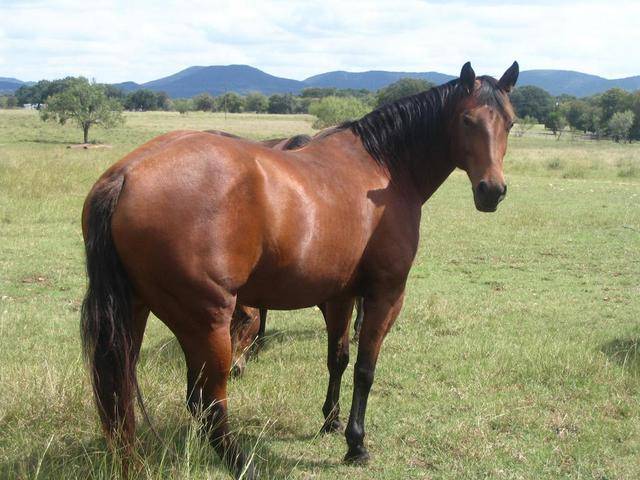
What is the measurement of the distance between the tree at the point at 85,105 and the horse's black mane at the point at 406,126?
3941 cm

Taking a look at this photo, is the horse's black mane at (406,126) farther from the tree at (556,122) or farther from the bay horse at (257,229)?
the tree at (556,122)

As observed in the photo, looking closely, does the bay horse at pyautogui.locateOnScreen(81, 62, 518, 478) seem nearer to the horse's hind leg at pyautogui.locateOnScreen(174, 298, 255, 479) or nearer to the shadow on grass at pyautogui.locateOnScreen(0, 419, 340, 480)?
the horse's hind leg at pyautogui.locateOnScreen(174, 298, 255, 479)

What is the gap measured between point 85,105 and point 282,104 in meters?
64.5

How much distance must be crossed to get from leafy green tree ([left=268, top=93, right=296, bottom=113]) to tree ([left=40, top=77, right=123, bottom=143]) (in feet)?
204

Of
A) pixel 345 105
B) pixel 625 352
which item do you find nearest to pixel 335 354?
pixel 625 352

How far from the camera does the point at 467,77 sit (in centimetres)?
388

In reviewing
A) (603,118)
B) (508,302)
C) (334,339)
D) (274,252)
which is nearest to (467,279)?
(508,302)

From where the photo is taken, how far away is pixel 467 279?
368 inches

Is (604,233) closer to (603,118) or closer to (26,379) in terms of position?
(26,379)

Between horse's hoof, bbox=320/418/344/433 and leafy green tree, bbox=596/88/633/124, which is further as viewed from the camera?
leafy green tree, bbox=596/88/633/124

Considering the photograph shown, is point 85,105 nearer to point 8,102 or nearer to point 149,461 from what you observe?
point 149,461

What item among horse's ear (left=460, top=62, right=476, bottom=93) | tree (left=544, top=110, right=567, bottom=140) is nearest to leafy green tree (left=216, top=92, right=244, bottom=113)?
tree (left=544, top=110, right=567, bottom=140)

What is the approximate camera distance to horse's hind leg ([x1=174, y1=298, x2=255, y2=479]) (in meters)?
3.03

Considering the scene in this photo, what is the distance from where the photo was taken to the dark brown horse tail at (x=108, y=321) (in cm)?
292
